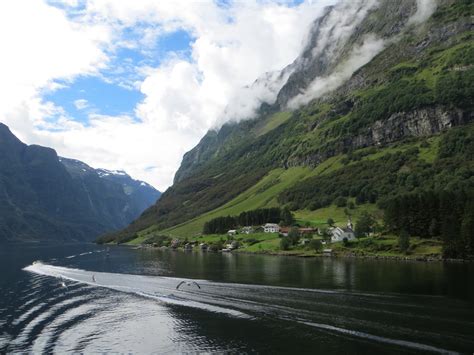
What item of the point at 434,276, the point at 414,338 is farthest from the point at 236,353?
the point at 434,276

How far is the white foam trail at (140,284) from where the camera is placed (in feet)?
249

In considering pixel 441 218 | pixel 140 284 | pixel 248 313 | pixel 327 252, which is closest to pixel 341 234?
pixel 327 252

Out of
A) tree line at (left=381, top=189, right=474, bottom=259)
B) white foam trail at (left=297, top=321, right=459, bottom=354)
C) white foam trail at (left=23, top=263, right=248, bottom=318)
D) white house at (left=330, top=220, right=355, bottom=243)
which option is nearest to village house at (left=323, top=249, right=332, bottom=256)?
white house at (left=330, top=220, right=355, bottom=243)

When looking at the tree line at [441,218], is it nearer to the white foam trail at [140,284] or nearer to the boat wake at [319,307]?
the boat wake at [319,307]

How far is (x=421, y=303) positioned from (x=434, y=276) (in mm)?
36325

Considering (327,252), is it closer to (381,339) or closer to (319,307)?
(319,307)

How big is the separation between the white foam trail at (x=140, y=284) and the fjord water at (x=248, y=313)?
374 mm

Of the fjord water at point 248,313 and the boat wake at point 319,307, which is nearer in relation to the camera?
the fjord water at point 248,313

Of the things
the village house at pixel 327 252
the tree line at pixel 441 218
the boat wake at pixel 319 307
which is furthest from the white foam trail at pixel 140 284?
the tree line at pixel 441 218

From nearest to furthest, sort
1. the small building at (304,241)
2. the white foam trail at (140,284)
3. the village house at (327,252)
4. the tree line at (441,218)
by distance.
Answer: the white foam trail at (140,284)
the tree line at (441,218)
the village house at (327,252)
the small building at (304,241)

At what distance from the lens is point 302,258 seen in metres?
165

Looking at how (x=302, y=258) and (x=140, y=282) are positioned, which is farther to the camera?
(x=302, y=258)

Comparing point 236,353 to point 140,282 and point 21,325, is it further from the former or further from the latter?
point 140,282

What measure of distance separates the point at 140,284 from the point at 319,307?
48.5 m
